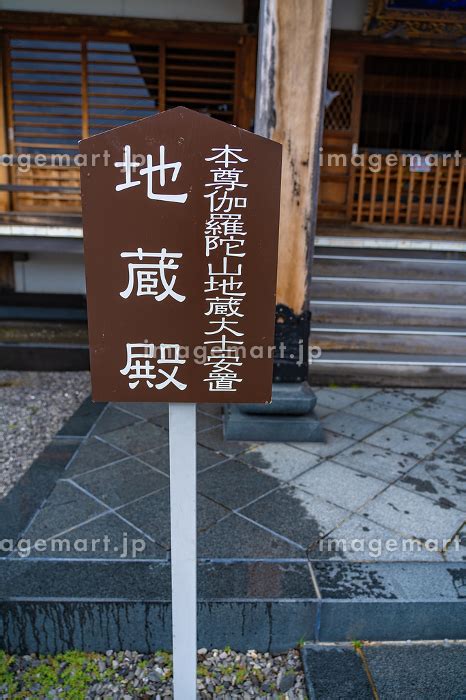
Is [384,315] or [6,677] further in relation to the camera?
[384,315]

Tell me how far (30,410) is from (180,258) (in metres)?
3.73

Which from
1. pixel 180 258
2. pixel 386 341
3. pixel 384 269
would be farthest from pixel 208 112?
pixel 180 258

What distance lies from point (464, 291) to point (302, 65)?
12.8 ft

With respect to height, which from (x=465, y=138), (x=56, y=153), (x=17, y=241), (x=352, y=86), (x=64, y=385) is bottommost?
(x=64, y=385)

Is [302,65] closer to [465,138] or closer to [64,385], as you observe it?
[64,385]

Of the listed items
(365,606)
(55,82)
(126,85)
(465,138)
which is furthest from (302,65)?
(465,138)

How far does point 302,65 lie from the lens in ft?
11.2

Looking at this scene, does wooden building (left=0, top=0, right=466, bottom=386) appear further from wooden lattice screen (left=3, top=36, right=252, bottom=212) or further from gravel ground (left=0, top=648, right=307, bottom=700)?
gravel ground (left=0, top=648, right=307, bottom=700)

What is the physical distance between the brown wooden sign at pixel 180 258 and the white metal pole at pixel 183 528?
0.12m

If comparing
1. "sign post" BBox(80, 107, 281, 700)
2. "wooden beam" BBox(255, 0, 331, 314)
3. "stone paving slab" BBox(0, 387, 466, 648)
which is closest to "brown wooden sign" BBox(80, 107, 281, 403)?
"sign post" BBox(80, 107, 281, 700)

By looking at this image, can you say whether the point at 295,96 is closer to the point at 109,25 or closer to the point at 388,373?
the point at 388,373

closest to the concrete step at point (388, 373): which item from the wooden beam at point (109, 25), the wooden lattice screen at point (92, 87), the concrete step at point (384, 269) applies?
the concrete step at point (384, 269)

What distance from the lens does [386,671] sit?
2.26m

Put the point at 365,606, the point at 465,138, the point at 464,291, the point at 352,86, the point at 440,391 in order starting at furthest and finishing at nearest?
the point at 465,138 < the point at 352,86 < the point at 464,291 < the point at 440,391 < the point at 365,606
